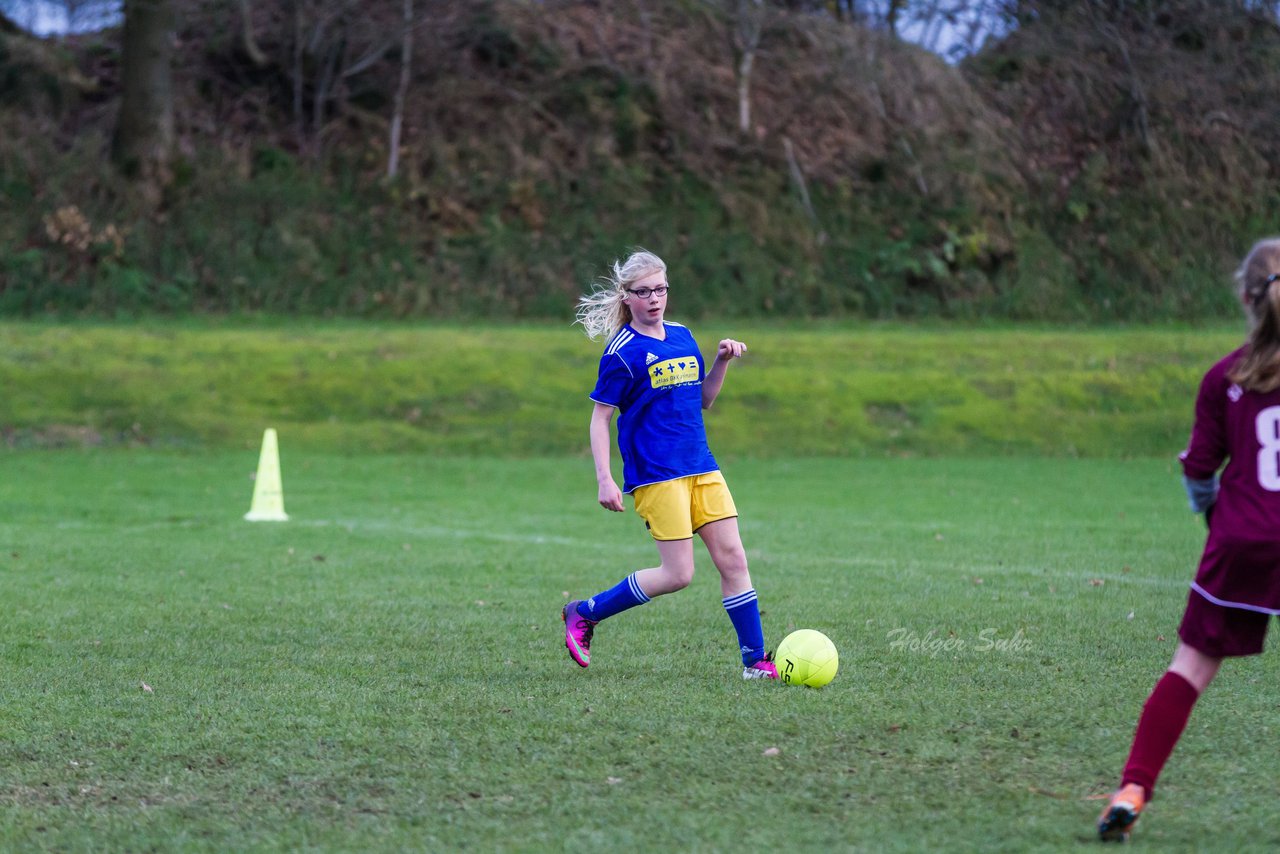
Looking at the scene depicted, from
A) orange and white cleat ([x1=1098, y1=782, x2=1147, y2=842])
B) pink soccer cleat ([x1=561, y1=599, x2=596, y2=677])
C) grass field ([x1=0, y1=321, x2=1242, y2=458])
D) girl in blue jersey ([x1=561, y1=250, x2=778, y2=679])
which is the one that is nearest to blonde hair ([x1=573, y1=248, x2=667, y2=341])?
girl in blue jersey ([x1=561, y1=250, x2=778, y2=679])

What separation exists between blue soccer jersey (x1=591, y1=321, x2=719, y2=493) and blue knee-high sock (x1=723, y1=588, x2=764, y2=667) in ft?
2.03

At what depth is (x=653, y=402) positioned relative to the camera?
251 inches

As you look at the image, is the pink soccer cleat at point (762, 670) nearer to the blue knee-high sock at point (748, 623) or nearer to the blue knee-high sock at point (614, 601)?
the blue knee-high sock at point (748, 623)

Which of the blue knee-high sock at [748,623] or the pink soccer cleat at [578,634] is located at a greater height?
the blue knee-high sock at [748,623]

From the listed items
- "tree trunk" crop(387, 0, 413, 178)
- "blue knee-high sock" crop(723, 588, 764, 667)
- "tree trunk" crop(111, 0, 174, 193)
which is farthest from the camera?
"tree trunk" crop(387, 0, 413, 178)

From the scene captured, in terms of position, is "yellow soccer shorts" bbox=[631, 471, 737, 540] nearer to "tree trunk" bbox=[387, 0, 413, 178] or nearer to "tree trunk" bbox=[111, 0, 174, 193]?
"tree trunk" bbox=[111, 0, 174, 193]

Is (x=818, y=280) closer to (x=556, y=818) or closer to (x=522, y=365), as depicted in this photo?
(x=522, y=365)

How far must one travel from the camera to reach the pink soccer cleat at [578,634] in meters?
6.60

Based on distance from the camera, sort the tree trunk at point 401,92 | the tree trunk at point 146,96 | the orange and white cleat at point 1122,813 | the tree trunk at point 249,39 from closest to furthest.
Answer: the orange and white cleat at point 1122,813 → the tree trunk at point 146,96 → the tree trunk at point 249,39 → the tree trunk at point 401,92

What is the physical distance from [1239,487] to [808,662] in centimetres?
244

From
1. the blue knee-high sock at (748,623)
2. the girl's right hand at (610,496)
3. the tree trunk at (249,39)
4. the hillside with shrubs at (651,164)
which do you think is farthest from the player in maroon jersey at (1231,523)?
the tree trunk at (249,39)

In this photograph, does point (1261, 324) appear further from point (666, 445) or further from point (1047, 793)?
point (666, 445)

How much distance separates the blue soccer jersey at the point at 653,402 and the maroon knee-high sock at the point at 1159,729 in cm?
256

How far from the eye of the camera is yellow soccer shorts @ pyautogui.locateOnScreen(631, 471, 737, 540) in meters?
6.33
